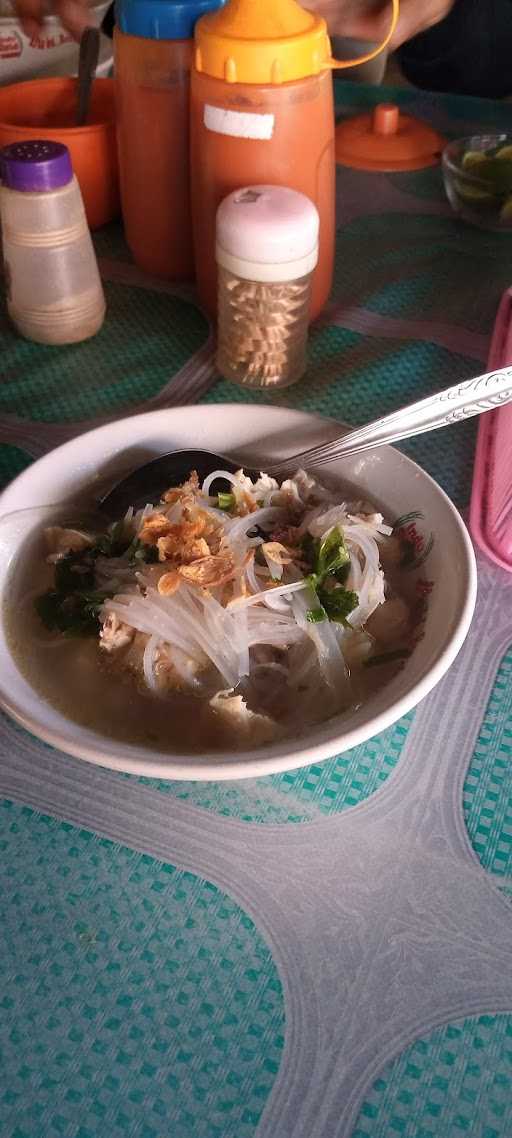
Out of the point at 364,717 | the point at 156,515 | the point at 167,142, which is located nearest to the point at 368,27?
the point at 167,142

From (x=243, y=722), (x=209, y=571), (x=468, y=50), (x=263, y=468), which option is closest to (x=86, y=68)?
(x=263, y=468)

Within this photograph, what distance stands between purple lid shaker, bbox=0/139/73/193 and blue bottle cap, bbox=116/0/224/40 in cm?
15

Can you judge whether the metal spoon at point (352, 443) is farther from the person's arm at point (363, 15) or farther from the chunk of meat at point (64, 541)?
the person's arm at point (363, 15)

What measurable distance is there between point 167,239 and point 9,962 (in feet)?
2.81

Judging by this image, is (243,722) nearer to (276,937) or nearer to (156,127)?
(276,937)

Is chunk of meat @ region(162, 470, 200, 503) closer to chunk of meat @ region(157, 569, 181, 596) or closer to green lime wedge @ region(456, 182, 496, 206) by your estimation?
chunk of meat @ region(157, 569, 181, 596)

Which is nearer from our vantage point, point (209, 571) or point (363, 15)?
point (209, 571)

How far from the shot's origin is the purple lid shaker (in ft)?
2.83

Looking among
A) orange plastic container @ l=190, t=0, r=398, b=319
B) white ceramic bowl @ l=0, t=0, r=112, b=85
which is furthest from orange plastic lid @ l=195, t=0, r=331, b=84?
white ceramic bowl @ l=0, t=0, r=112, b=85

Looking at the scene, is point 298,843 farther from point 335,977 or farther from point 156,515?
point 156,515

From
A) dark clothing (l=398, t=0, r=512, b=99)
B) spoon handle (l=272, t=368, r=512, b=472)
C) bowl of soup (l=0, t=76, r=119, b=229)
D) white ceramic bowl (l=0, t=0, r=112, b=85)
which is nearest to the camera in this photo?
spoon handle (l=272, t=368, r=512, b=472)

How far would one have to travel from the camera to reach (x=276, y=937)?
49cm

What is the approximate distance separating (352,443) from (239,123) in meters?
0.38

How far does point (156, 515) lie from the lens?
2.20ft
